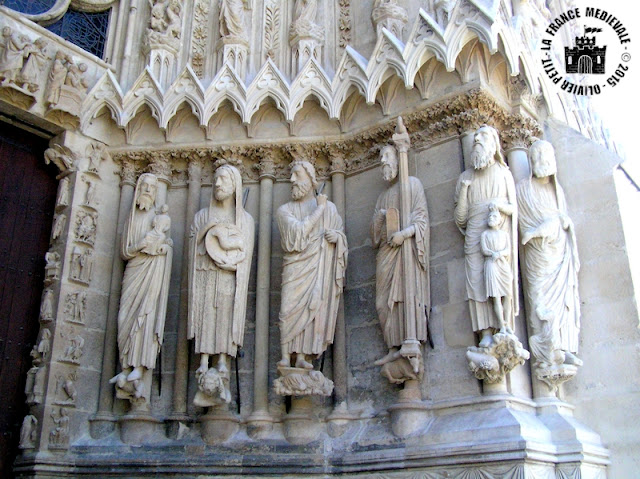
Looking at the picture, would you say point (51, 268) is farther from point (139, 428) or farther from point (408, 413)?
point (408, 413)

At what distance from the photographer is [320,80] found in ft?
26.0

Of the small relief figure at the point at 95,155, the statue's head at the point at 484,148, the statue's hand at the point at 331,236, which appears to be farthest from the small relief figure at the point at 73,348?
the statue's head at the point at 484,148

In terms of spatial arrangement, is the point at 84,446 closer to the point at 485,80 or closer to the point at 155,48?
the point at 155,48

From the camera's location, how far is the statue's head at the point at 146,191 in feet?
25.5

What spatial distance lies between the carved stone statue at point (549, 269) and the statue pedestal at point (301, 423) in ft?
7.03

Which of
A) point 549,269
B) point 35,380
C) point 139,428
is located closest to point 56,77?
point 35,380

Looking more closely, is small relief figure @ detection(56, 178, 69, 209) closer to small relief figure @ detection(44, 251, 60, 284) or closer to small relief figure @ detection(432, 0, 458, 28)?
Answer: small relief figure @ detection(44, 251, 60, 284)

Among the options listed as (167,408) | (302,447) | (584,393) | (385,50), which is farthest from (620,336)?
(167,408)

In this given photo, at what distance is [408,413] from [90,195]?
4.14m

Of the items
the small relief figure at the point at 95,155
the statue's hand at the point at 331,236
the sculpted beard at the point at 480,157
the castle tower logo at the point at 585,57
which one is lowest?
the statue's hand at the point at 331,236

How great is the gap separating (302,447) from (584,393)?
8.82 feet

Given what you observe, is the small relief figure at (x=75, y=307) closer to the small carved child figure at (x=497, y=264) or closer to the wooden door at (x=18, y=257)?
the wooden door at (x=18, y=257)

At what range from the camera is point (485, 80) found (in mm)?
7402

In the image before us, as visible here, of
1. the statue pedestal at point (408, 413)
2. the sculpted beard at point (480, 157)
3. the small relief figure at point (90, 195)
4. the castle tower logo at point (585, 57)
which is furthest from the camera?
the castle tower logo at point (585, 57)
